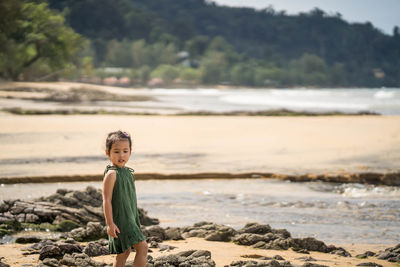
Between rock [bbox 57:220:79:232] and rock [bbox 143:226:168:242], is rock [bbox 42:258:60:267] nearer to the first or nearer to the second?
rock [bbox 143:226:168:242]

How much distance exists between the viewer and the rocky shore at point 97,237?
5452 mm

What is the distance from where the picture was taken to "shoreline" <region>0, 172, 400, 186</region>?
447 inches

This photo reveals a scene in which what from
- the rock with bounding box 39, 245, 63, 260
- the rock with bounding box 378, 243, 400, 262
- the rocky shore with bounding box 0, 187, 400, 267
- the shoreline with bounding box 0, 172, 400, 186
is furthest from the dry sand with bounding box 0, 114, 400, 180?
the rock with bounding box 39, 245, 63, 260

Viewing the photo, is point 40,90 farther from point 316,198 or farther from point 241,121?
point 316,198

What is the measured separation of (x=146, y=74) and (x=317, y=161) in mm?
89602

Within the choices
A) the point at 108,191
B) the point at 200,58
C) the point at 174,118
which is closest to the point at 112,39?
the point at 200,58

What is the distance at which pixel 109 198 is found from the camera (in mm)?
4352

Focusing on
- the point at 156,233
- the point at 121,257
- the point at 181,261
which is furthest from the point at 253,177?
the point at 121,257

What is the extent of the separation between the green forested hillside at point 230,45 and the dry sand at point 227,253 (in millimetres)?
77369

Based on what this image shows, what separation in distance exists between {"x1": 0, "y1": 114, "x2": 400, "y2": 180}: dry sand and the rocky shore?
403 cm

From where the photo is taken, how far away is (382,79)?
128125 millimetres

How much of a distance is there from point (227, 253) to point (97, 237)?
1.49m

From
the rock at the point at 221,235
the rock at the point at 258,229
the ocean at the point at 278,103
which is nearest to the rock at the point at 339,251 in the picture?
the rock at the point at 258,229

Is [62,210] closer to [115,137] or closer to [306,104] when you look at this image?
[115,137]
